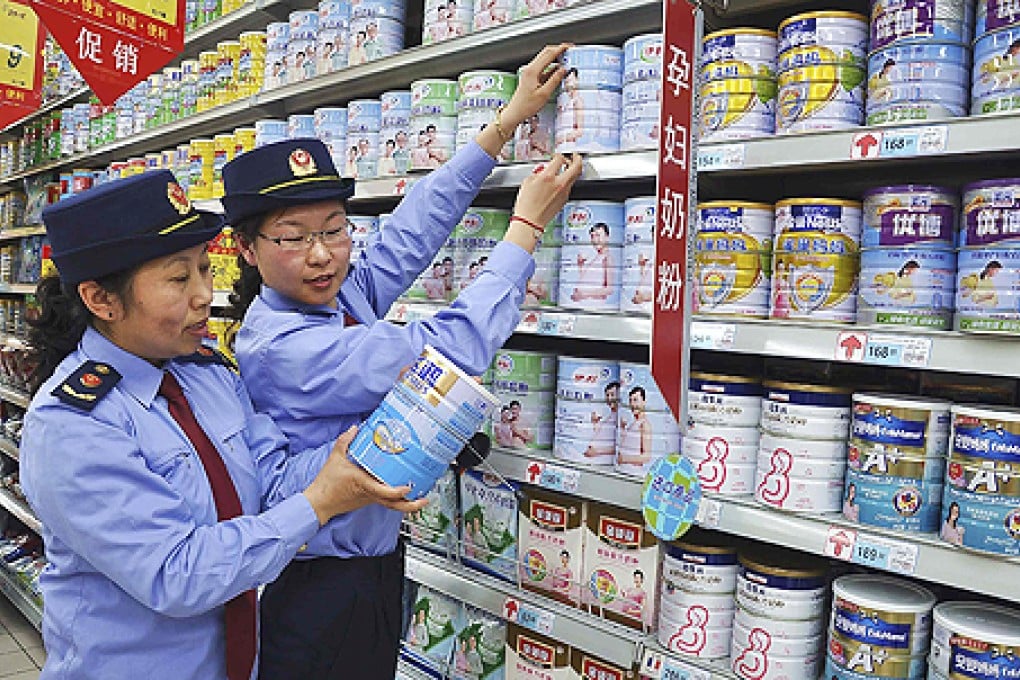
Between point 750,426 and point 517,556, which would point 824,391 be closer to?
point 750,426

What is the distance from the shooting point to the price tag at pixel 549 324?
180 cm

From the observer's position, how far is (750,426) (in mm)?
1570

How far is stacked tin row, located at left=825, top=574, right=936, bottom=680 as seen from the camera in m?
1.34

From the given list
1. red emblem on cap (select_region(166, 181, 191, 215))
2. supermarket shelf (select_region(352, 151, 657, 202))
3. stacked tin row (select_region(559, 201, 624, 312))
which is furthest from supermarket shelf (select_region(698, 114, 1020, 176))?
red emblem on cap (select_region(166, 181, 191, 215))

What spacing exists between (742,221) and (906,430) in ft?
1.56

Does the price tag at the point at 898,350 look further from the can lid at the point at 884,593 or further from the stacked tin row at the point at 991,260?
the can lid at the point at 884,593

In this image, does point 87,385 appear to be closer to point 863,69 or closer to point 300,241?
point 300,241

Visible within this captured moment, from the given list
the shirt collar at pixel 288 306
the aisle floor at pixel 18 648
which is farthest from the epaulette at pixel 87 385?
the aisle floor at pixel 18 648

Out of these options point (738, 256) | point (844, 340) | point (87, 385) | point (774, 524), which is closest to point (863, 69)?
point (738, 256)

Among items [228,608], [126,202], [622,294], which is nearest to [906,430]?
[622,294]

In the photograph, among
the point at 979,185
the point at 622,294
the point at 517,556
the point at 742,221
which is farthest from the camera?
the point at 517,556

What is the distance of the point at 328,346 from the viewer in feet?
5.01

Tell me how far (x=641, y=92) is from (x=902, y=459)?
865 mm

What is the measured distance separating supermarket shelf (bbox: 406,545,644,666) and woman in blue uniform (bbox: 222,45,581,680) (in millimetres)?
319
